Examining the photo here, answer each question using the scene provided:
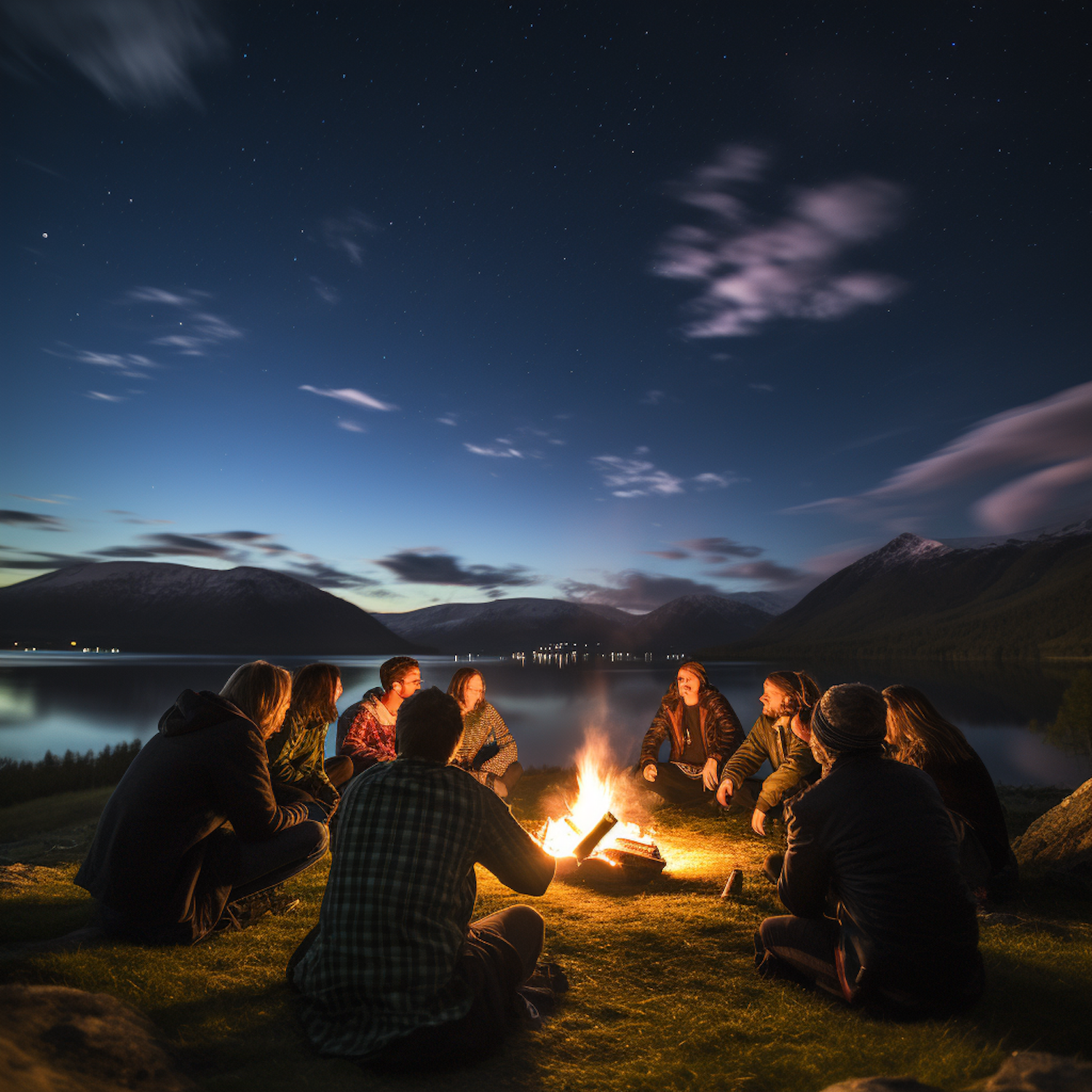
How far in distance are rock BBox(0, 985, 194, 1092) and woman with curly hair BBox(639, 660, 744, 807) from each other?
21.4ft

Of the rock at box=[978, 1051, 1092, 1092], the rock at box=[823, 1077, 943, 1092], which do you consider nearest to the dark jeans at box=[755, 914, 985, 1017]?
the rock at box=[978, 1051, 1092, 1092]

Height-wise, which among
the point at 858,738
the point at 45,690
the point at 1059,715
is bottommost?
the point at 45,690

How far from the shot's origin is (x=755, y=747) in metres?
7.82

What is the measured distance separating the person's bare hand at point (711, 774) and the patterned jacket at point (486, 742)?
250cm

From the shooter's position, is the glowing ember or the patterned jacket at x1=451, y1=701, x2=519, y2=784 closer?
the glowing ember

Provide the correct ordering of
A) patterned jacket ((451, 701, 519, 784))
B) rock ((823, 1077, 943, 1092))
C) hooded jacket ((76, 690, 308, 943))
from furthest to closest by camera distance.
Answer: patterned jacket ((451, 701, 519, 784))
hooded jacket ((76, 690, 308, 943))
rock ((823, 1077, 943, 1092))

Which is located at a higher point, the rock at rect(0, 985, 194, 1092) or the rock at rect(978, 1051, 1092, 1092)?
the rock at rect(978, 1051, 1092, 1092)

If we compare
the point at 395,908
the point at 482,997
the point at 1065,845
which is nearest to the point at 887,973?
the point at 482,997

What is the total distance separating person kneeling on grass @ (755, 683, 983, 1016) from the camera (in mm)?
3064

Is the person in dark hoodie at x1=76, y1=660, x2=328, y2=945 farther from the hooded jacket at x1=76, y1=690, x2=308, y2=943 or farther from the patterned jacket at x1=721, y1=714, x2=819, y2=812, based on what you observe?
the patterned jacket at x1=721, y1=714, x2=819, y2=812

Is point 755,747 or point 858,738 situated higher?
point 858,738

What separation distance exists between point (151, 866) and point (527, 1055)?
2.28m

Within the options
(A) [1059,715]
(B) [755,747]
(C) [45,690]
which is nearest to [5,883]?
(B) [755,747]

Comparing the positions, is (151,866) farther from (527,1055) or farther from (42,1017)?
(527,1055)
